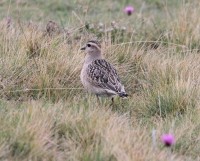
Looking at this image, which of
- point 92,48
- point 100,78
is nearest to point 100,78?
point 100,78

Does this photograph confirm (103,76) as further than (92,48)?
No

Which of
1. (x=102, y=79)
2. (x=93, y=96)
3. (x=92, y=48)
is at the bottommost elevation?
(x=93, y=96)

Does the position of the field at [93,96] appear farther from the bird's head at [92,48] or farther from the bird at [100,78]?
the bird's head at [92,48]

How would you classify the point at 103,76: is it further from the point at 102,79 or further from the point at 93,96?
the point at 93,96

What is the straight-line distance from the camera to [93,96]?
27.4 ft

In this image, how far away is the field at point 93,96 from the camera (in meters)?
6.56

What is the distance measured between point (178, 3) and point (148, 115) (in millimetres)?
5032

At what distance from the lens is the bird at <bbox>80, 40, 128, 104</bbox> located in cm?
812

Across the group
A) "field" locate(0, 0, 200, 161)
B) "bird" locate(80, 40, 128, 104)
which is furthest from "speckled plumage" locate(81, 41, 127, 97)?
"field" locate(0, 0, 200, 161)

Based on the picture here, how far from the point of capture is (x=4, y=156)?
6.35 metres

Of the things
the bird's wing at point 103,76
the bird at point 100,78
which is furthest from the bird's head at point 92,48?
the bird's wing at point 103,76

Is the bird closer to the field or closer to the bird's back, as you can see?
the bird's back

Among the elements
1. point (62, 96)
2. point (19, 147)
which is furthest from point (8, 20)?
point (19, 147)

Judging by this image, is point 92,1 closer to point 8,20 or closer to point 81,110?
point 8,20
